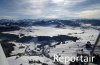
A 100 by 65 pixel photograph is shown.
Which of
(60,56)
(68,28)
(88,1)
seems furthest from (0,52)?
(88,1)

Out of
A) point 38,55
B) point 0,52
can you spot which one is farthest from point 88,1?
point 0,52

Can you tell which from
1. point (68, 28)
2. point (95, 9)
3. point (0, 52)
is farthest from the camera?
point (0, 52)

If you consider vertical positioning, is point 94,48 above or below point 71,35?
below

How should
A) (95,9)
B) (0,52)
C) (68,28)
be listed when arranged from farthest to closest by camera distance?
(0,52)
(68,28)
(95,9)

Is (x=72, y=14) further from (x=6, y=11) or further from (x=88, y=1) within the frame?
(x=6, y=11)

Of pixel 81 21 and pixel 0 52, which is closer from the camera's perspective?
pixel 81 21

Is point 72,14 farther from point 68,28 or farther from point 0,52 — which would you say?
point 0,52

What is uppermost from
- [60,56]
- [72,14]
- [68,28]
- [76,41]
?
[72,14]
